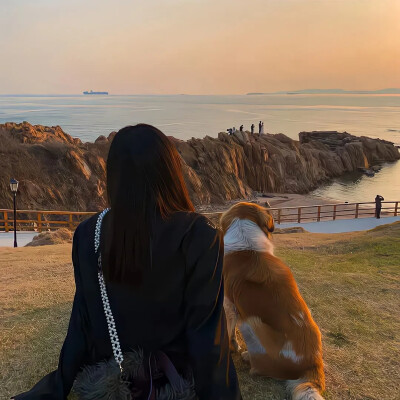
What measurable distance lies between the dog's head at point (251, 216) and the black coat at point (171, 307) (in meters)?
1.74

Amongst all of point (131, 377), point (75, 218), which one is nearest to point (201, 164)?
point (75, 218)

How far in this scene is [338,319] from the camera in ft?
18.2

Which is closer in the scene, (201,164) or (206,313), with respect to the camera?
(206,313)

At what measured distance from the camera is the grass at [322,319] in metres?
3.84

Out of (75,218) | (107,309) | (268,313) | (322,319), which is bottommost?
(75,218)

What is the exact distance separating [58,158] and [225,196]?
1911 cm

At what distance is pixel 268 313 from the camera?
132 inches

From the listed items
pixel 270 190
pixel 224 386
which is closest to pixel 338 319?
pixel 224 386

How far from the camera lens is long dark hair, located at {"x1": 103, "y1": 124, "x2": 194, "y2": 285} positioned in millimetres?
2033

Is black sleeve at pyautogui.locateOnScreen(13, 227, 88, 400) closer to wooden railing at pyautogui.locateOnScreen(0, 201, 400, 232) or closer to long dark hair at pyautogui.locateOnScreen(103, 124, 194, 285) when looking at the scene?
long dark hair at pyautogui.locateOnScreen(103, 124, 194, 285)

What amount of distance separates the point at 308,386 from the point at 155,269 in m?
1.89

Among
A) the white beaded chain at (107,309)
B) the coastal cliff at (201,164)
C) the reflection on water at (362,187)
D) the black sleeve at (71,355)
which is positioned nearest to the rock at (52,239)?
the black sleeve at (71,355)

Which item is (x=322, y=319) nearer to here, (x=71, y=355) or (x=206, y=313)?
(x=206, y=313)

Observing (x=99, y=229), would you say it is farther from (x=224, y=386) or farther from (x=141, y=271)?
(x=224, y=386)
